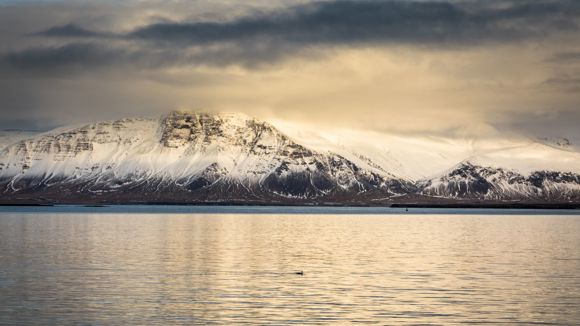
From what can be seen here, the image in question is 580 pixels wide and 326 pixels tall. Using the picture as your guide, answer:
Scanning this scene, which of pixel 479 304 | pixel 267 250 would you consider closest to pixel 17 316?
pixel 479 304

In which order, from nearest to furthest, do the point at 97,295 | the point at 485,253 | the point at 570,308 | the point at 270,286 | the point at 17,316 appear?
the point at 17,316, the point at 570,308, the point at 97,295, the point at 270,286, the point at 485,253

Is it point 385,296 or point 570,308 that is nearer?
point 570,308

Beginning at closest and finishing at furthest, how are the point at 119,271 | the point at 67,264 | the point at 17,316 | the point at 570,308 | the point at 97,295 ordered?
the point at 17,316, the point at 570,308, the point at 97,295, the point at 119,271, the point at 67,264

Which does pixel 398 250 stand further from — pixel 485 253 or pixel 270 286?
pixel 270 286

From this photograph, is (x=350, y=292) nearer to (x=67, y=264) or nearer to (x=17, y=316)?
(x=17, y=316)

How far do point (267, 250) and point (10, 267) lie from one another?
3499cm

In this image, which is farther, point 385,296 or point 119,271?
point 119,271

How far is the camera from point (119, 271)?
275 feet

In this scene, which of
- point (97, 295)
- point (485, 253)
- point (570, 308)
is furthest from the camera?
point (485, 253)

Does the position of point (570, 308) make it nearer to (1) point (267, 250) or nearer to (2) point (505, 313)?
(2) point (505, 313)

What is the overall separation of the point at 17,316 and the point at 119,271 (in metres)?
26.9

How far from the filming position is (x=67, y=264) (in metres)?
91.0

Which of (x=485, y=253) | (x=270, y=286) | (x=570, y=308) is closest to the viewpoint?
(x=570, y=308)

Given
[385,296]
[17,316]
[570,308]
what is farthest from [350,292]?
[17,316]
